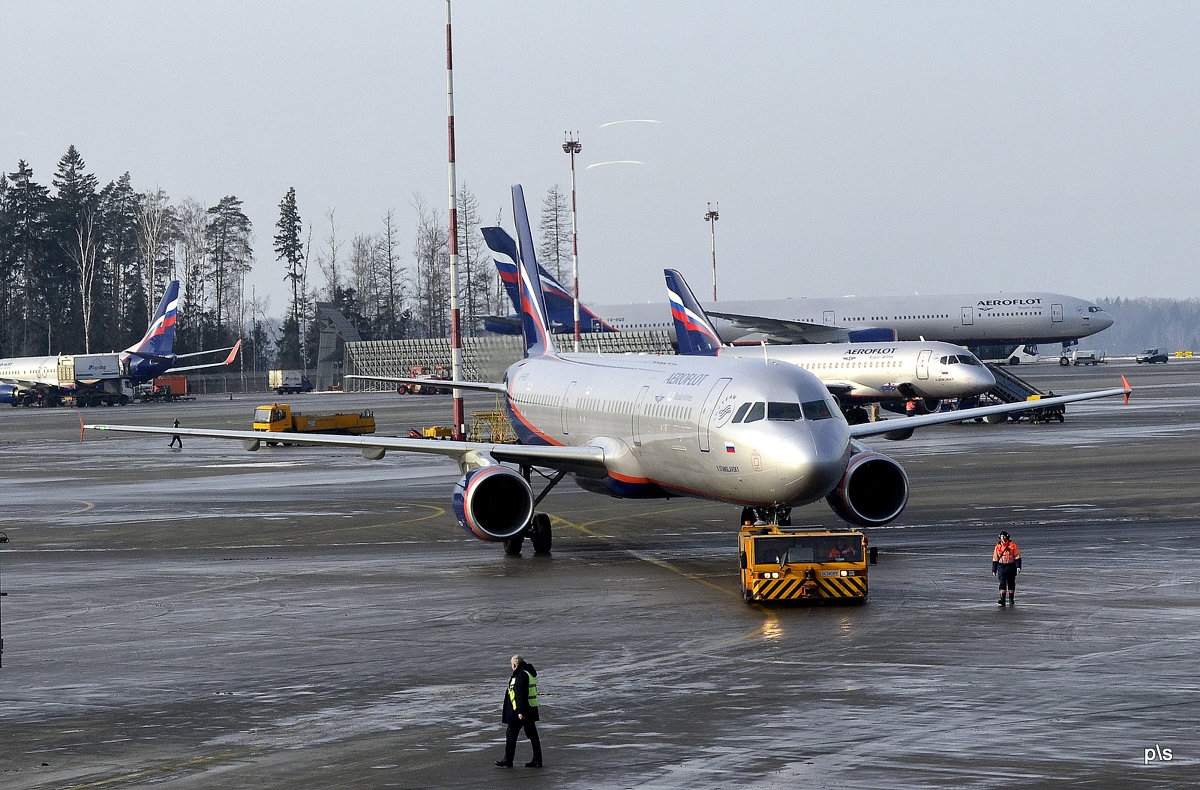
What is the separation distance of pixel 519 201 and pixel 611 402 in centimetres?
1418

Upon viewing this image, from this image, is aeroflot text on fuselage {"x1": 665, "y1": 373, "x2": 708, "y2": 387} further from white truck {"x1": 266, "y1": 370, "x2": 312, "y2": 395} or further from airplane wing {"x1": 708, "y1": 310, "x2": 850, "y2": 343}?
white truck {"x1": 266, "y1": 370, "x2": 312, "y2": 395}

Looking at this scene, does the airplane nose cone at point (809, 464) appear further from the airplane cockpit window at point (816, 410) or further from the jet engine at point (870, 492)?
the jet engine at point (870, 492)

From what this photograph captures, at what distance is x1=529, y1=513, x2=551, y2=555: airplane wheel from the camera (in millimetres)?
31969

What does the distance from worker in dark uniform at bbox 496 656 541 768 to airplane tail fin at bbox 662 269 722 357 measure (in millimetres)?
56994

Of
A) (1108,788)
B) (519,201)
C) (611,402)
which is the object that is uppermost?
(519,201)

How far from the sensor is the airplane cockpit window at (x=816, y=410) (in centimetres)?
2739

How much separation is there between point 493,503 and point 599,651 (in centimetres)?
1037

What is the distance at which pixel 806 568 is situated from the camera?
24.5 m

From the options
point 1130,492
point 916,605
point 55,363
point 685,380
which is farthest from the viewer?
point 55,363

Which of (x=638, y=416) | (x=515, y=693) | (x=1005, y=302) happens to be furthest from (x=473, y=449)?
(x=1005, y=302)

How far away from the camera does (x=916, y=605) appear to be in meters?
24.2

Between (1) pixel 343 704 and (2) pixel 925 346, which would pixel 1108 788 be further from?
(2) pixel 925 346

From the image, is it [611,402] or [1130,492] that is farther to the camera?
[1130,492]

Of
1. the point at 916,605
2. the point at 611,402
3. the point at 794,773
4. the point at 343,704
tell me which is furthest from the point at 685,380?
the point at 794,773
